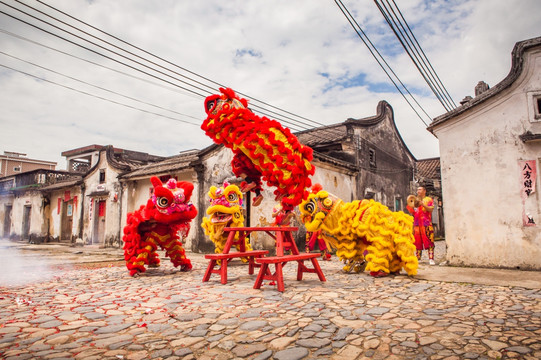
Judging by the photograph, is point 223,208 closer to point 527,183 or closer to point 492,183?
point 492,183

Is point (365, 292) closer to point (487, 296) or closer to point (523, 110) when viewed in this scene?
point (487, 296)

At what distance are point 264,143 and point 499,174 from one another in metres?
5.63

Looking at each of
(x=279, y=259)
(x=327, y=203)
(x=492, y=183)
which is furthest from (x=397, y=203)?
(x=279, y=259)

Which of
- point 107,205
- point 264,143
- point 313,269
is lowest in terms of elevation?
point 313,269

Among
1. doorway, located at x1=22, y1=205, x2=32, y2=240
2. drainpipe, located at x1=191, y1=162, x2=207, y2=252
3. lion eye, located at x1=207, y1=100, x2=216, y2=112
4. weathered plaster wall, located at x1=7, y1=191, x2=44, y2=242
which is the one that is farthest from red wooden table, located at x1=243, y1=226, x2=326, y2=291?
doorway, located at x1=22, y1=205, x2=32, y2=240

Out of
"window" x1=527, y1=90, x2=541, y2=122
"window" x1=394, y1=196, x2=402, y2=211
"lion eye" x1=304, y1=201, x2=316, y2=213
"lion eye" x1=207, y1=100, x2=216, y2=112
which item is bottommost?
"lion eye" x1=304, y1=201, x2=316, y2=213

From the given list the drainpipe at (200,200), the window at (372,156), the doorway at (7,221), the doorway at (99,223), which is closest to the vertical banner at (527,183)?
the window at (372,156)

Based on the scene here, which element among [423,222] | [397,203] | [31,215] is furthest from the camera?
[31,215]

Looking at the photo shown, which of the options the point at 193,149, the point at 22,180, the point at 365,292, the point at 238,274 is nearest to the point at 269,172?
the point at 365,292

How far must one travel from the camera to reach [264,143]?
188 inches

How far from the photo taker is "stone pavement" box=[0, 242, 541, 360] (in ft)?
8.43

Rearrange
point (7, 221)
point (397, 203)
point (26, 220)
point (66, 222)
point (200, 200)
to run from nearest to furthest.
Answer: point (200, 200) → point (397, 203) → point (66, 222) → point (26, 220) → point (7, 221)

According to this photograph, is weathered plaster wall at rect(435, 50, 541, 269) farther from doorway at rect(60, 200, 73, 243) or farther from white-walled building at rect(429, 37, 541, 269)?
doorway at rect(60, 200, 73, 243)

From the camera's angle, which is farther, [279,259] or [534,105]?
[534,105]
